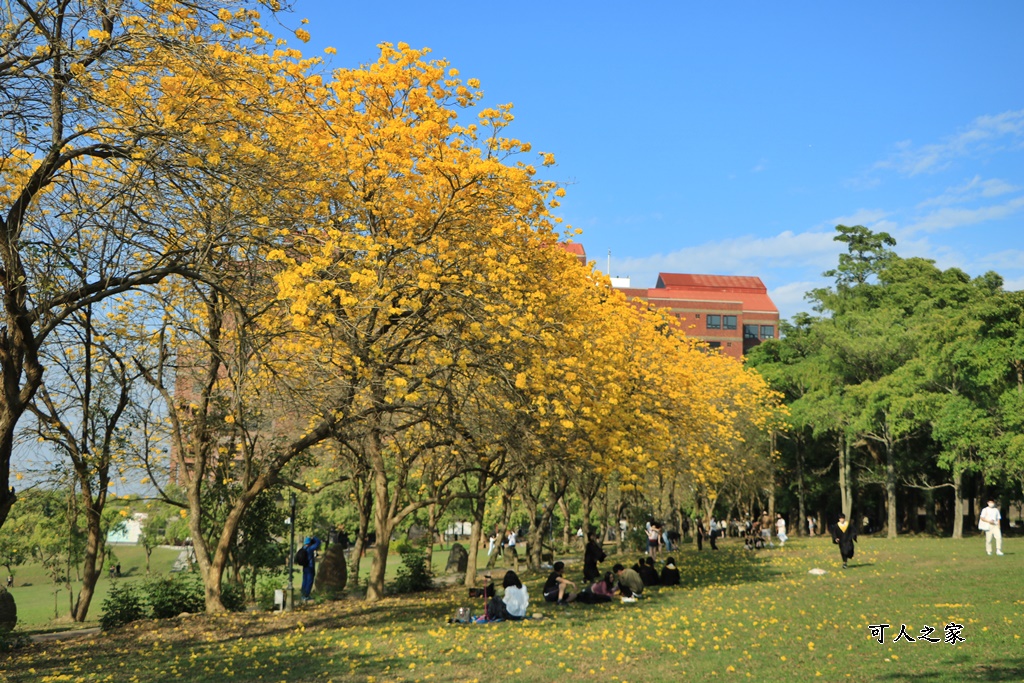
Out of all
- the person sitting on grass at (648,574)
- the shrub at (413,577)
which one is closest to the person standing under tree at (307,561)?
the shrub at (413,577)

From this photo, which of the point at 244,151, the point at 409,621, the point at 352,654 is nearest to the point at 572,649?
the point at 352,654

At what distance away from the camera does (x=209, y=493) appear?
23.3 metres

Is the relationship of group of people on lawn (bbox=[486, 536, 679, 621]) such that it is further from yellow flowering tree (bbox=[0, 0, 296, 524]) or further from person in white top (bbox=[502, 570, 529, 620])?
yellow flowering tree (bbox=[0, 0, 296, 524])

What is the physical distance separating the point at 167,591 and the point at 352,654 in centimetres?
806

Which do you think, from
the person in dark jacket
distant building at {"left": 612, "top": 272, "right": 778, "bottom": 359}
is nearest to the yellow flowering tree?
the person in dark jacket

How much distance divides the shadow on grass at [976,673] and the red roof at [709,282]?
106 meters

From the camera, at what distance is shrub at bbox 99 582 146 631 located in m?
18.4

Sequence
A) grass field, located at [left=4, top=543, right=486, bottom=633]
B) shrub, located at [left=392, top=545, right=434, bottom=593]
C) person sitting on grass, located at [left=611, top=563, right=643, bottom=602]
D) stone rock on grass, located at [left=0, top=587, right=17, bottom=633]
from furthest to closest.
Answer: grass field, located at [left=4, top=543, right=486, bottom=633], shrub, located at [left=392, top=545, right=434, bottom=593], person sitting on grass, located at [left=611, top=563, right=643, bottom=602], stone rock on grass, located at [left=0, top=587, right=17, bottom=633]

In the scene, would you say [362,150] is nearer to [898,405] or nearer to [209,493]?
[209,493]

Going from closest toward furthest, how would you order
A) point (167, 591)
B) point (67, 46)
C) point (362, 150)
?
1. point (67, 46)
2. point (362, 150)
3. point (167, 591)

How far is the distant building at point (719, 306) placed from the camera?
111m

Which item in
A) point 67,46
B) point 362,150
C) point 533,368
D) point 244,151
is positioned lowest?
point 533,368

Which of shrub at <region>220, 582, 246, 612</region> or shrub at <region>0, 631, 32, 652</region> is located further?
shrub at <region>220, 582, 246, 612</region>

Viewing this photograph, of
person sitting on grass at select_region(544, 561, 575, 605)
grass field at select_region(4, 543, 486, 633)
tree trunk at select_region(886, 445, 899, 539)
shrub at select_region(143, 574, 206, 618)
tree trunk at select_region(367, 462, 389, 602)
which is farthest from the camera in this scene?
tree trunk at select_region(886, 445, 899, 539)
